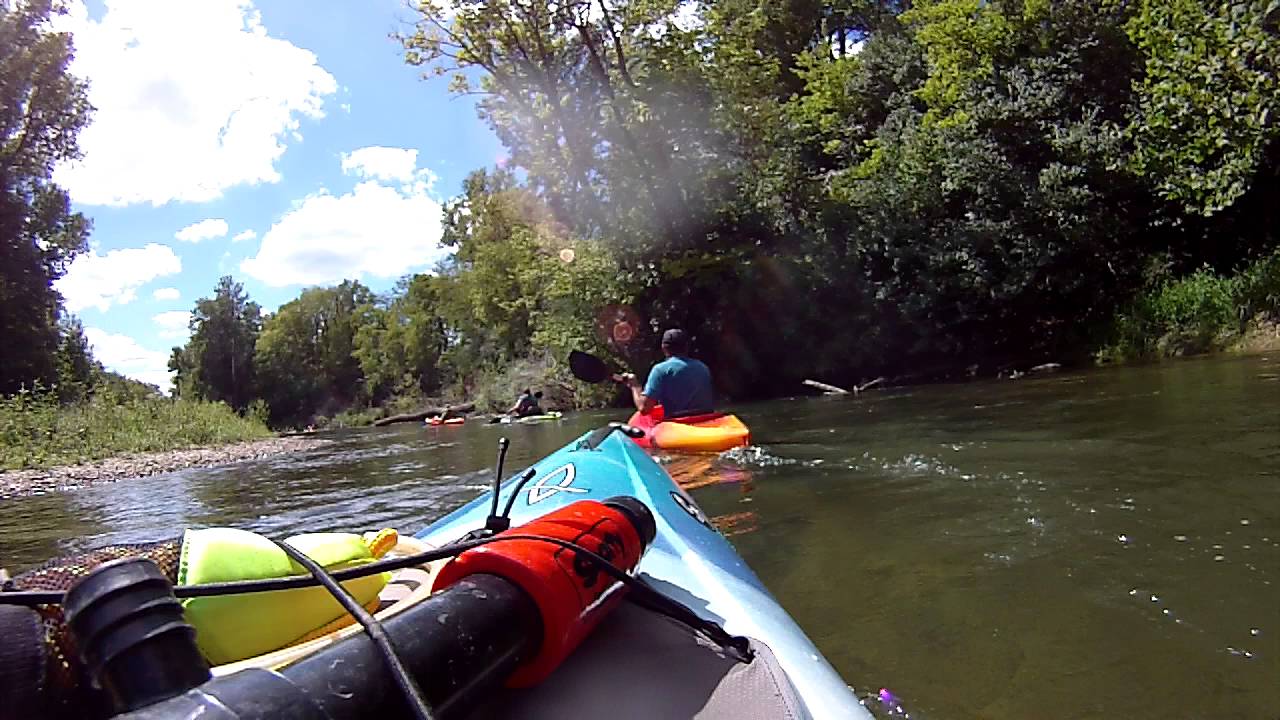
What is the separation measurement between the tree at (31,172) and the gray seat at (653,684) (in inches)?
940

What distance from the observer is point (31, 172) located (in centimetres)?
2108

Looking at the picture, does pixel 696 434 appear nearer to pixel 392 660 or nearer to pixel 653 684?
pixel 653 684

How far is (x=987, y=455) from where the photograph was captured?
558cm

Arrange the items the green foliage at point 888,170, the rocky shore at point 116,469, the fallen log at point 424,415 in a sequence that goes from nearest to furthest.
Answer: the rocky shore at point 116,469 → the green foliage at point 888,170 → the fallen log at point 424,415

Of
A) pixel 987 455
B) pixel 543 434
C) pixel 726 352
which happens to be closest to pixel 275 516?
pixel 987 455

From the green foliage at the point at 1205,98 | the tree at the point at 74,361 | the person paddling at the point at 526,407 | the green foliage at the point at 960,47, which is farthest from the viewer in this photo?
the tree at the point at 74,361

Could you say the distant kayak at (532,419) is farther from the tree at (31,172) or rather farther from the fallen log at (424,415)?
the tree at (31,172)

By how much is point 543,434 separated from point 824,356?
20.1ft

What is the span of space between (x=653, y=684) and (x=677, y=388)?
214 inches

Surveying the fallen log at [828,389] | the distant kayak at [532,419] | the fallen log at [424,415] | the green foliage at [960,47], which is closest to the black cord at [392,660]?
the fallen log at [828,389]

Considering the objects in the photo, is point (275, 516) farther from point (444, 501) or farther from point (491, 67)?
point (491, 67)

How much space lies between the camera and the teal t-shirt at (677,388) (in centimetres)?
682

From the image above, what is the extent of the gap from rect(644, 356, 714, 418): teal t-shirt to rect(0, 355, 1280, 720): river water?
27.8 inches

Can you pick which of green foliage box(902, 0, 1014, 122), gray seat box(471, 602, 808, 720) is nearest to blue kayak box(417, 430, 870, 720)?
gray seat box(471, 602, 808, 720)
